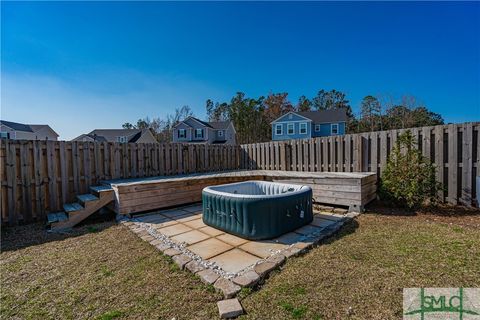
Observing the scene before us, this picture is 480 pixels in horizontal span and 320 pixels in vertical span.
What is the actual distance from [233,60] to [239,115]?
75.0ft

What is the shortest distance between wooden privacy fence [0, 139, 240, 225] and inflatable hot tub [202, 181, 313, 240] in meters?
3.44

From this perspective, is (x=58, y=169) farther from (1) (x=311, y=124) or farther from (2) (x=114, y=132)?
(2) (x=114, y=132)

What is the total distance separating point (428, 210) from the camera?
466cm

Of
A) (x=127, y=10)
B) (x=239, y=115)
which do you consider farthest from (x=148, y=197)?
(x=239, y=115)

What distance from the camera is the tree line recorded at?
24.9 meters

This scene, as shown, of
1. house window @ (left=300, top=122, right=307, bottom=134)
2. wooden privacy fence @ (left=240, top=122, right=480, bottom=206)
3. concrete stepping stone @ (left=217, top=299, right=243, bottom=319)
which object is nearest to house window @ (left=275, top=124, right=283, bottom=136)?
house window @ (left=300, top=122, right=307, bottom=134)

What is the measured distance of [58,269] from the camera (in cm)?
271

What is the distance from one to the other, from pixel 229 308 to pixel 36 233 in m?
4.35

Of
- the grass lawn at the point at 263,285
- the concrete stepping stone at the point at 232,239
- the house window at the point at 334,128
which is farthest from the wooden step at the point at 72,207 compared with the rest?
the house window at the point at 334,128

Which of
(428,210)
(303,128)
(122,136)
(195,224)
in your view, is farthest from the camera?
(122,136)

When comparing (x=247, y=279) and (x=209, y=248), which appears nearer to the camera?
(x=247, y=279)

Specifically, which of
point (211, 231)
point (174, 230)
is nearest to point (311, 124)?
point (211, 231)

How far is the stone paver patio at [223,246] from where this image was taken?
95.6 inches

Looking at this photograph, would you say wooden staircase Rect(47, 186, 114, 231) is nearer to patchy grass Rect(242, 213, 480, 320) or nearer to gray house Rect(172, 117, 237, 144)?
patchy grass Rect(242, 213, 480, 320)
